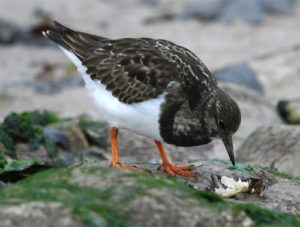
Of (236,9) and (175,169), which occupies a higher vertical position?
(236,9)

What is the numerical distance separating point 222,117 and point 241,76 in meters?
4.94

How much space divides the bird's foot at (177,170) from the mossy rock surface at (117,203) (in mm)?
985

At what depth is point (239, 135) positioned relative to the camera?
7957 mm

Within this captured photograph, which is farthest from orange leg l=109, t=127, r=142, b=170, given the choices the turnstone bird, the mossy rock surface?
the mossy rock surface

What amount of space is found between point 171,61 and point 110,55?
530 millimetres

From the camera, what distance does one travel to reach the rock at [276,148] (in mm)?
6484

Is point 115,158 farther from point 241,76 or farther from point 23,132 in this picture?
point 241,76

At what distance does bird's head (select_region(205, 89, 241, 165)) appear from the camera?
4.89 metres

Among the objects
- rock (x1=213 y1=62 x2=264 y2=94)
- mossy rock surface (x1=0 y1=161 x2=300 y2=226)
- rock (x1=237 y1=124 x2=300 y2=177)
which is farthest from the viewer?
rock (x1=213 y1=62 x2=264 y2=94)

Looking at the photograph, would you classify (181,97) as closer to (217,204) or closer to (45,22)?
(217,204)

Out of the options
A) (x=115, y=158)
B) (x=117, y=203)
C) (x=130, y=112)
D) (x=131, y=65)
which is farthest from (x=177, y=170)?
(x=117, y=203)

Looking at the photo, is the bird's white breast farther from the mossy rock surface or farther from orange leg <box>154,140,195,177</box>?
the mossy rock surface

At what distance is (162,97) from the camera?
16.0 feet

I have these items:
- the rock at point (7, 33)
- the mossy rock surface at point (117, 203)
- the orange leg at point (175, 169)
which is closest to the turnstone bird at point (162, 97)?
the orange leg at point (175, 169)
